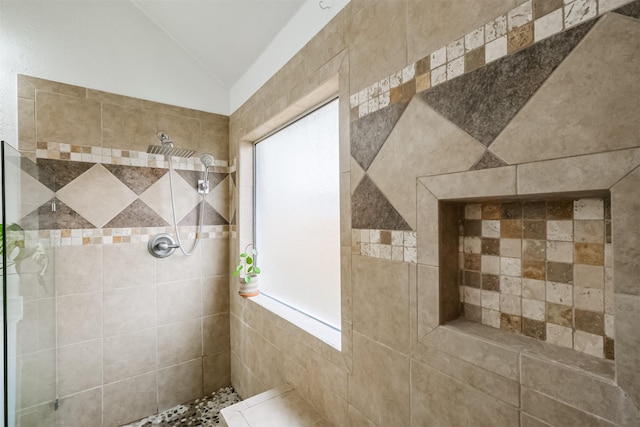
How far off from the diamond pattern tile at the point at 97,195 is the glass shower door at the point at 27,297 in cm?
9

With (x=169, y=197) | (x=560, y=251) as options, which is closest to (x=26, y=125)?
(x=169, y=197)

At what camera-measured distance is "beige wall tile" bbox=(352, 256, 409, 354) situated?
0.86m

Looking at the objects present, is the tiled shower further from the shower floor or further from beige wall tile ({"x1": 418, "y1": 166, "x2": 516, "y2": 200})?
beige wall tile ({"x1": 418, "y1": 166, "x2": 516, "y2": 200})

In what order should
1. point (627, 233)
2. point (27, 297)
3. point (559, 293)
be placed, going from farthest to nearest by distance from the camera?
1. point (27, 297)
2. point (559, 293)
3. point (627, 233)

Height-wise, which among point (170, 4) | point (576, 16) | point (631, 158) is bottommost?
point (631, 158)

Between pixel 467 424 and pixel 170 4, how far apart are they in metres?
2.39

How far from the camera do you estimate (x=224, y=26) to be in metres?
1.65

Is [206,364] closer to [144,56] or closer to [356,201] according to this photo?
[356,201]

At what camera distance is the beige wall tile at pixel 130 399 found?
175 centimetres

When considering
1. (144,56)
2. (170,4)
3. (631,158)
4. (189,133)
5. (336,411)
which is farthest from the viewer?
(189,133)

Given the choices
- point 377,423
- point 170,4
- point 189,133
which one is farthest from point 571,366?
point 170,4

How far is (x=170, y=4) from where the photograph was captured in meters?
1.68

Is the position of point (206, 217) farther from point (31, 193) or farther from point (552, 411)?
point (552, 411)

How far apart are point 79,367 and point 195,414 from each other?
30.2 inches
